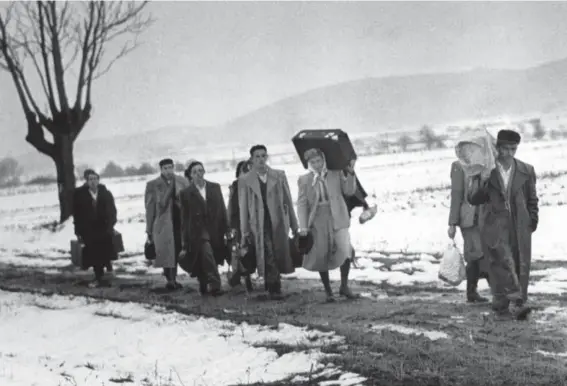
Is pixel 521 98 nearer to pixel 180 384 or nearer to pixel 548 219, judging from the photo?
pixel 548 219

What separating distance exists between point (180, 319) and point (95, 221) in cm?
465

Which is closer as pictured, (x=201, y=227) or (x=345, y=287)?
(x=345, y=287)

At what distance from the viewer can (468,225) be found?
9.65m

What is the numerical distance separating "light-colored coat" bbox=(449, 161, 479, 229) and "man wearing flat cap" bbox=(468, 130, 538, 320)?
3.67 feet

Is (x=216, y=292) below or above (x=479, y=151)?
below

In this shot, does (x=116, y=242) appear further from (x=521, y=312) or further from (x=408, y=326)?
(x=521, y=312)

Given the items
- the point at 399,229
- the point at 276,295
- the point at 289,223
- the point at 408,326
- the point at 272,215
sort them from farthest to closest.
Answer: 1. the point at 399,229
2. the point at 289,223
3. the point at 272,215
4. the point at 276,295
5. the point at 408,326

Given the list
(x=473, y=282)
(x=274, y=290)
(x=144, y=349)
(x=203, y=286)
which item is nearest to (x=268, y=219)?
(x=274, y=290)

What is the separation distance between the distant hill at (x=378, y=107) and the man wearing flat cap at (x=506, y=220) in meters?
139

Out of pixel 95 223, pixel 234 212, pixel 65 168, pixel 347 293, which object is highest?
pixel 65 168

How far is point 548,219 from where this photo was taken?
16859 mm

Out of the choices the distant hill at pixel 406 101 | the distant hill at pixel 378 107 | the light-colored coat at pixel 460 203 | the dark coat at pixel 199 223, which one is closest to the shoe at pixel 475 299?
the light-colored coat at pixel 460 203

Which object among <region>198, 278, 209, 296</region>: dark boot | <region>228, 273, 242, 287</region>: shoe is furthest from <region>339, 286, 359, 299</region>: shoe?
<region>198, 278, 209, 296</region>: dark boot

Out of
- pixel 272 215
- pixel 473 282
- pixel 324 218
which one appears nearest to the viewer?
pixel 473 282
